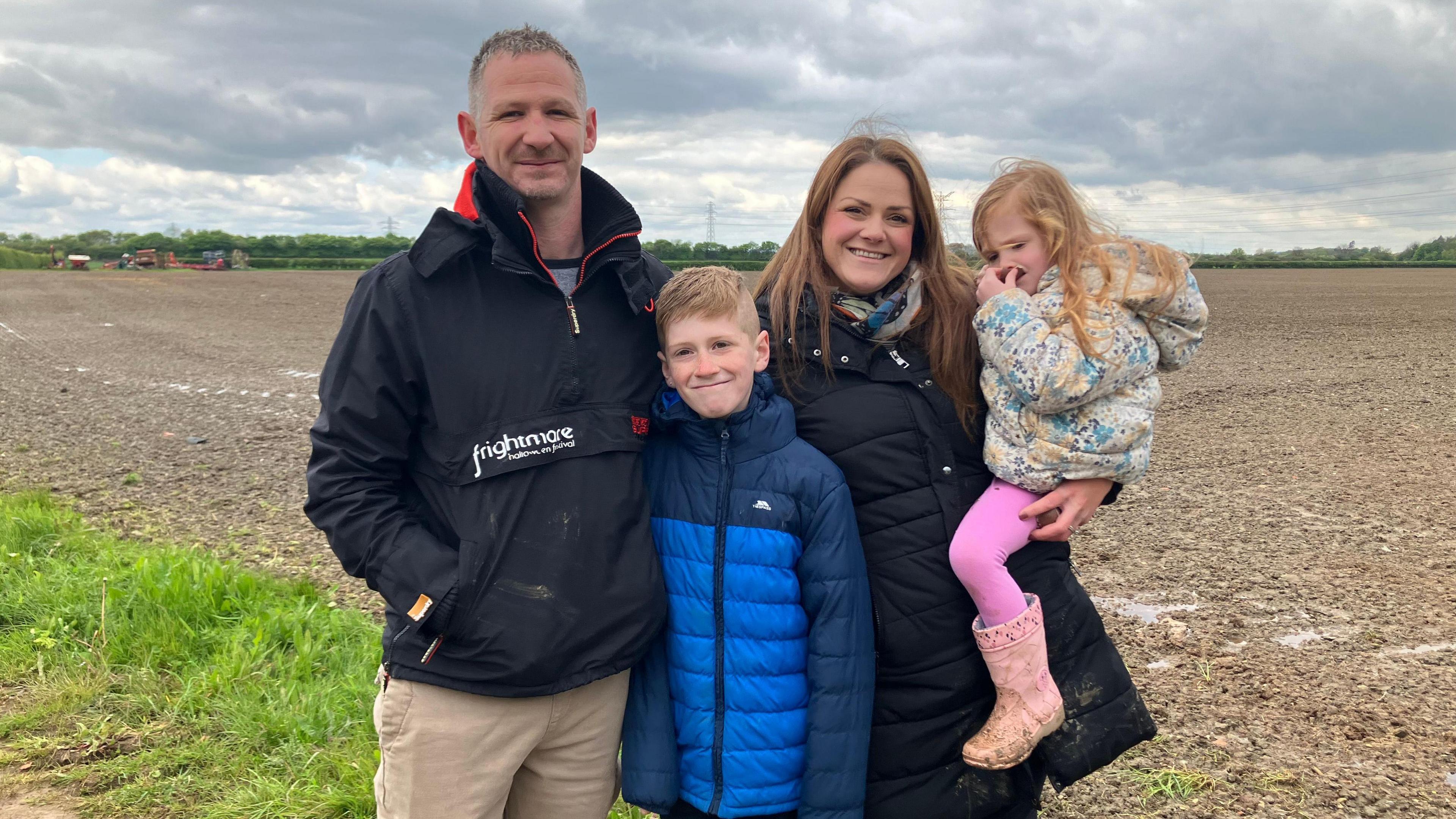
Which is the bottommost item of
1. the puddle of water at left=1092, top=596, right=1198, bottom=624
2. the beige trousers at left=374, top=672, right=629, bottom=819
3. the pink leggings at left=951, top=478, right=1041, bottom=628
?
the puddle of water at left=1092, top=596, right=1198, bottom=624

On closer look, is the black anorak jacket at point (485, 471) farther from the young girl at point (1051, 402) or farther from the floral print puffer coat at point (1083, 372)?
the floral print puffer coat at point (1083, 372)

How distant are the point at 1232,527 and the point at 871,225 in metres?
5.72

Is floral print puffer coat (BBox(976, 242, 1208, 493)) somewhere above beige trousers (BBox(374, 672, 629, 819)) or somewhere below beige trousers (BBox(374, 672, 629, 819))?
above

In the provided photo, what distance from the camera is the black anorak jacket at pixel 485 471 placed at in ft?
8.11

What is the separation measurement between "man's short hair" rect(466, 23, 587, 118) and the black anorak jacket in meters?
0.30

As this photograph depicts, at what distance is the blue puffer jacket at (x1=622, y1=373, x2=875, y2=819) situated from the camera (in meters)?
2.38

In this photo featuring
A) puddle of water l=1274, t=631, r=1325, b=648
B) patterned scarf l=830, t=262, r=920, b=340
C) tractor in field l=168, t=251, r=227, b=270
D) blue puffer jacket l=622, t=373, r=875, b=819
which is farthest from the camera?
tractor in field l=168, t=251, r=227, b=270

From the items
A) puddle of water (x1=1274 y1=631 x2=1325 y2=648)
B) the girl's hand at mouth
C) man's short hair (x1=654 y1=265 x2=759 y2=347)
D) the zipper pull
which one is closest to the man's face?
the zipper pull

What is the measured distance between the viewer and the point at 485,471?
252 centimetres

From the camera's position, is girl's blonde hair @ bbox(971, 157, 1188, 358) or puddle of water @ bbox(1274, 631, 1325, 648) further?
puddle of water @ bbox(1274, 631, 1325, 648)

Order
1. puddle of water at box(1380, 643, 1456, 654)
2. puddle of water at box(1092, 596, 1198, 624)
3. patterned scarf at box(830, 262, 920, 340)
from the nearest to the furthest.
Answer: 1. patterned scarf at box(830, 262, 920, 340)
2. puddle of water at box(1380, 643, 1456, 654)
3. puddle of water at box(1092, 596, 1198, 624)

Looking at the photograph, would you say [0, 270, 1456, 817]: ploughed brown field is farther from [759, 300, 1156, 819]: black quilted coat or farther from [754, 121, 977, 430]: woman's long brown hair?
[754, 121, 977, 430]: woman's long brown hair

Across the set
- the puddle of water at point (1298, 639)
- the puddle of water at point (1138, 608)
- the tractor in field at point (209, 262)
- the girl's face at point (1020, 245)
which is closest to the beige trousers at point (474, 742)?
the girl's face at point (1020, 245)

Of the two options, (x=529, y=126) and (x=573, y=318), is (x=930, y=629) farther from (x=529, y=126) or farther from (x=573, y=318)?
(x=529, y=126)
